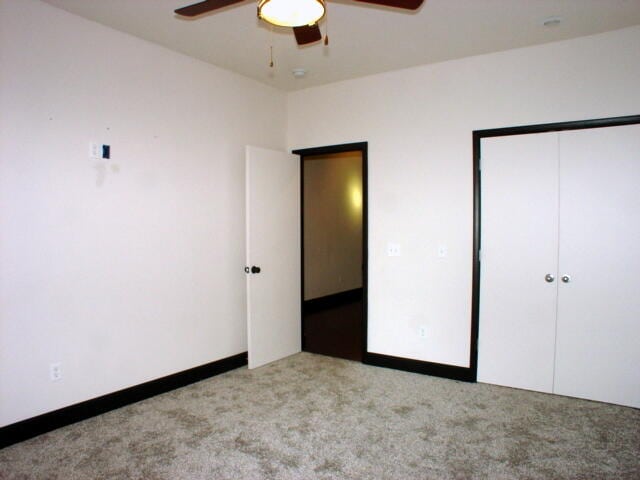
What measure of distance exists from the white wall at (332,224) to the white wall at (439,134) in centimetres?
213

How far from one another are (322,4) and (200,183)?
7.19 ft

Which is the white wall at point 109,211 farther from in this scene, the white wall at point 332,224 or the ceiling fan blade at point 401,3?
the white wall at point 332,224

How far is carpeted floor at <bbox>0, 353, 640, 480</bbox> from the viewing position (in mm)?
2322

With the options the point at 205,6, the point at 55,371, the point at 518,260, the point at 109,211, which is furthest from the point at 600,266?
the point at 55,371

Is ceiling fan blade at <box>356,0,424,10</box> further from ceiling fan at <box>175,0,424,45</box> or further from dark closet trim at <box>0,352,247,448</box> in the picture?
dark closet trim at <box>0,352,247,448</box>

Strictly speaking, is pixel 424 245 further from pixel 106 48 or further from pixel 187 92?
pixel 106 48

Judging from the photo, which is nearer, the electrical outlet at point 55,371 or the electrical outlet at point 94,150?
the electrical outlet at point 55,371

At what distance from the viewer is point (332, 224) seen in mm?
6750

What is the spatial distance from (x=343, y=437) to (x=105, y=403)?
1728 mm

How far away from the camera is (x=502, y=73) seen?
342 centimetres

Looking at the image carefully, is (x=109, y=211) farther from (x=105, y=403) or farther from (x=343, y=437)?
(x=343, y=437)

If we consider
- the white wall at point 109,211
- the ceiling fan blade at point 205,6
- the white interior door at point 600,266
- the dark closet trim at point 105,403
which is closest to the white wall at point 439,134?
the white interior door at point 600,266

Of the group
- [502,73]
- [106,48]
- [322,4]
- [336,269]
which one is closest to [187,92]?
[106,48]

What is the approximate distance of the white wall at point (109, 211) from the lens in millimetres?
2576
